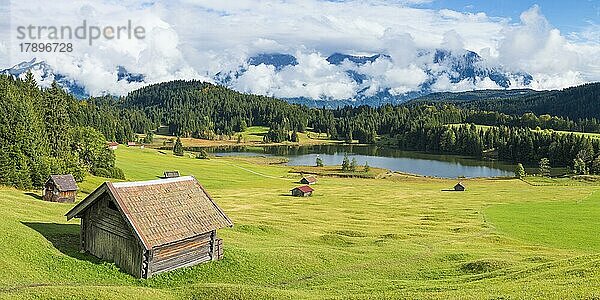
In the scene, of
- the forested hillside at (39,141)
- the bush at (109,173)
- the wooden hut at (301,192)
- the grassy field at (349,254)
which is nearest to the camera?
the grassy field at (349,254)

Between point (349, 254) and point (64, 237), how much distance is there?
2129cm

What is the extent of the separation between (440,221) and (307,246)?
29.5 metres

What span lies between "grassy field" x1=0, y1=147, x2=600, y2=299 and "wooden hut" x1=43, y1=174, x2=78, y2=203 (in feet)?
27.9

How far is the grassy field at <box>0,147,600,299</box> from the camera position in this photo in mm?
28141

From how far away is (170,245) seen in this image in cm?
3416

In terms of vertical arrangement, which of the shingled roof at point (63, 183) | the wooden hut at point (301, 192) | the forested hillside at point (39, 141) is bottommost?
the wooden hut at point (301, 192)

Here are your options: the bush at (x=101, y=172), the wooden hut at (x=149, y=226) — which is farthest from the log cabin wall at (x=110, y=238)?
the bush at (x=101, y=172)

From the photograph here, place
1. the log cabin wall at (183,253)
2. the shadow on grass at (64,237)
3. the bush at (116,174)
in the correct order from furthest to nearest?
1. the bush at (116,174)
2. the shadow on grass at (64,237)
3. the log cabin wall at (183,253)

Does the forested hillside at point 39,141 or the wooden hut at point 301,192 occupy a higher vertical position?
the forested hillside at point 39,141

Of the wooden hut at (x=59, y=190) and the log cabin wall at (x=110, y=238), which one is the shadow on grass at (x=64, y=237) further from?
the wooden hut at (x=59, y=190)

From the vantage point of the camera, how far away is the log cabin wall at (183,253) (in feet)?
109

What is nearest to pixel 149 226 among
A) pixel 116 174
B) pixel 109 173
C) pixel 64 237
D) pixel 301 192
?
pixel 64 237

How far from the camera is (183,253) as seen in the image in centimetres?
3503

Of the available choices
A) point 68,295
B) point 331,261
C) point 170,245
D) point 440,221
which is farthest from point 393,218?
point 68,295
